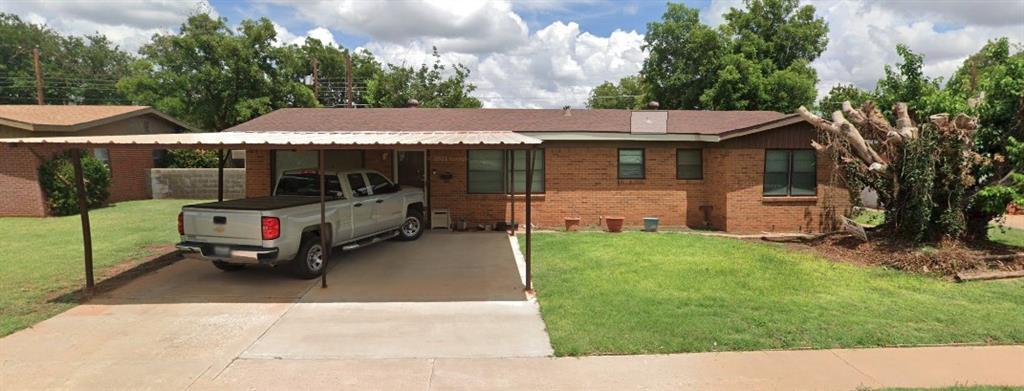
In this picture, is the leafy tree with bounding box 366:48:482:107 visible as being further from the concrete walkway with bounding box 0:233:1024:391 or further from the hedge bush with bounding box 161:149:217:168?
the concrete walkway with bounding box 0:233:1024:391

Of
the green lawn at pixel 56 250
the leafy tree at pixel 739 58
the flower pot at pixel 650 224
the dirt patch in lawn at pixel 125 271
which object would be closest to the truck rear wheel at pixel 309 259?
the dirt patch in lawn at pixel 125 271

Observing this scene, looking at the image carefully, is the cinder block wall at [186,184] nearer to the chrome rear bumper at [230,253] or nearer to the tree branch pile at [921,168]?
the chrome rear bumper at [230,253]

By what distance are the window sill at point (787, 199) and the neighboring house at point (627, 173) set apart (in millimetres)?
24

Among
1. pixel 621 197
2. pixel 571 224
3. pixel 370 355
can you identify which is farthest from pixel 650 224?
pixel 370 355

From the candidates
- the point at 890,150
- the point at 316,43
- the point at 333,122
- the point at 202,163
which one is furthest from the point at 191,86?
the point at 890,150

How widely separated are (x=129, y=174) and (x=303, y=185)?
582 inches

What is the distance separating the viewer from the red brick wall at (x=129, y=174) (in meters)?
19.6

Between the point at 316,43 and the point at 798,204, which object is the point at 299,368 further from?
the point at 316,43

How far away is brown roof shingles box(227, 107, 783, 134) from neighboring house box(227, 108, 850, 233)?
0.31 feet

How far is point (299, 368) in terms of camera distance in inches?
196

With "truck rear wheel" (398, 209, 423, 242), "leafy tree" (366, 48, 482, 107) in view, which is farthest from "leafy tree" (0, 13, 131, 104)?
"truck rear wheel" (398, 209, 423, 242)

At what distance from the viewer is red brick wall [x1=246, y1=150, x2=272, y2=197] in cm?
1312

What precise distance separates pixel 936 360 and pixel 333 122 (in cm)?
1330

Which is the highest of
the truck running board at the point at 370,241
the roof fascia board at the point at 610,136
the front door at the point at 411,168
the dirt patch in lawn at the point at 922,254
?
the roof fascia board at the point at 610,136
